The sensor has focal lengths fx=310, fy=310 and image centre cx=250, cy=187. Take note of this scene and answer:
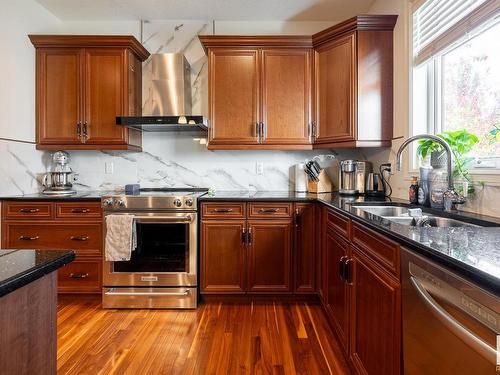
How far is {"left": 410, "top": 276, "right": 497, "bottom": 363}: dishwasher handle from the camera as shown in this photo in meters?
0.67

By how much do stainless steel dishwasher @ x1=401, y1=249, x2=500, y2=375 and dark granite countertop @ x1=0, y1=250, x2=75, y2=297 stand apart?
978 mm

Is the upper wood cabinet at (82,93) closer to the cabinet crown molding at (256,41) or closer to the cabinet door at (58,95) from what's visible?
the cabinet door at (58,95)

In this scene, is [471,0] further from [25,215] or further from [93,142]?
[25,215]

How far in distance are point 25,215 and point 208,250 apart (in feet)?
5.13

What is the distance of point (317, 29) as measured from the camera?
3186 mm

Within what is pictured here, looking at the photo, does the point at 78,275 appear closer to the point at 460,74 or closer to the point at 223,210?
the point at 223,210

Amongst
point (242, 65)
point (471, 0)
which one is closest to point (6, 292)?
point (471, 0)

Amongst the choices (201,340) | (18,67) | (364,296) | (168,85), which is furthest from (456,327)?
(18,67)

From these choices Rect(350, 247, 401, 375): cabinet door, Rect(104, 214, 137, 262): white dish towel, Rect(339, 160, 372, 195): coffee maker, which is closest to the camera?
Rect(350, 247, 401, 375): cabinet door

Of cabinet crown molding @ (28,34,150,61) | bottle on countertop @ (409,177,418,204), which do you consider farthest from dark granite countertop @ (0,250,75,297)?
cabinet crown molding @ (28,34,150,61)

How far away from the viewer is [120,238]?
250cm

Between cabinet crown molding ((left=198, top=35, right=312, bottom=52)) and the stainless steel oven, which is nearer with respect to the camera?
the stainless steel oven

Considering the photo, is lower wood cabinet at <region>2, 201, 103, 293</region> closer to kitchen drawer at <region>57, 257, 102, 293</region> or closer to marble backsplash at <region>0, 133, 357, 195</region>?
kitchen drawer at <region>57, 257, 102, 293</region>

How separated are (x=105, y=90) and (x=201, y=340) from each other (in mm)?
2321
